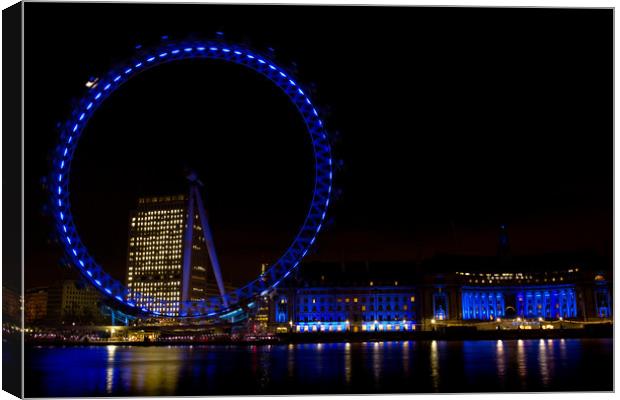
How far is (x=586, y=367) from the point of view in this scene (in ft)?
68.3

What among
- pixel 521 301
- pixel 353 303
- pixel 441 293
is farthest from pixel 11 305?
pixel 521 301

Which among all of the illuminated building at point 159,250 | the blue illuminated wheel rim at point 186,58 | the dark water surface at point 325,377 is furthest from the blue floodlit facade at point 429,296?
the dark water surface at point 325,377

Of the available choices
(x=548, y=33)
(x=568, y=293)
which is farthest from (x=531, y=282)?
(x=548, y=33)

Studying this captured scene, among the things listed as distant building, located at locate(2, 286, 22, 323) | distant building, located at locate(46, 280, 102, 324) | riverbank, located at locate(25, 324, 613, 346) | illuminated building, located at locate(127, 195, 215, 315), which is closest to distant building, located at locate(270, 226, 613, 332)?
illuminated building, located at locate(127, 195, 215, 315)

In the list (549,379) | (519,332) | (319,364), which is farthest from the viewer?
(519,332)

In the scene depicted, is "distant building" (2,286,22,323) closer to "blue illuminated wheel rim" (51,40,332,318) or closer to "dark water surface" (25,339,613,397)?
"dark water surface" (25,339,613,397)

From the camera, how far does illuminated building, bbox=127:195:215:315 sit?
249 feet

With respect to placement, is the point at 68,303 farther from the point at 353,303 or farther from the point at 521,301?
the point at 521,301

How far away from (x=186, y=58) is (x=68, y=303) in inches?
2813

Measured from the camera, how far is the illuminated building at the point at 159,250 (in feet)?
249

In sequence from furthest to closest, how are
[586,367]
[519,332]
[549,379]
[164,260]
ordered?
[164,260] → [519,332] → [586,367] → [549,379]

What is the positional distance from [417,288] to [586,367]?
165 ft

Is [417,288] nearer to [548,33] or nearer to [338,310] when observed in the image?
[338,310]

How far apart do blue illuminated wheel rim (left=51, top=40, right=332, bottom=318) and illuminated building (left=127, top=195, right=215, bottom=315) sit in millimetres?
46962
